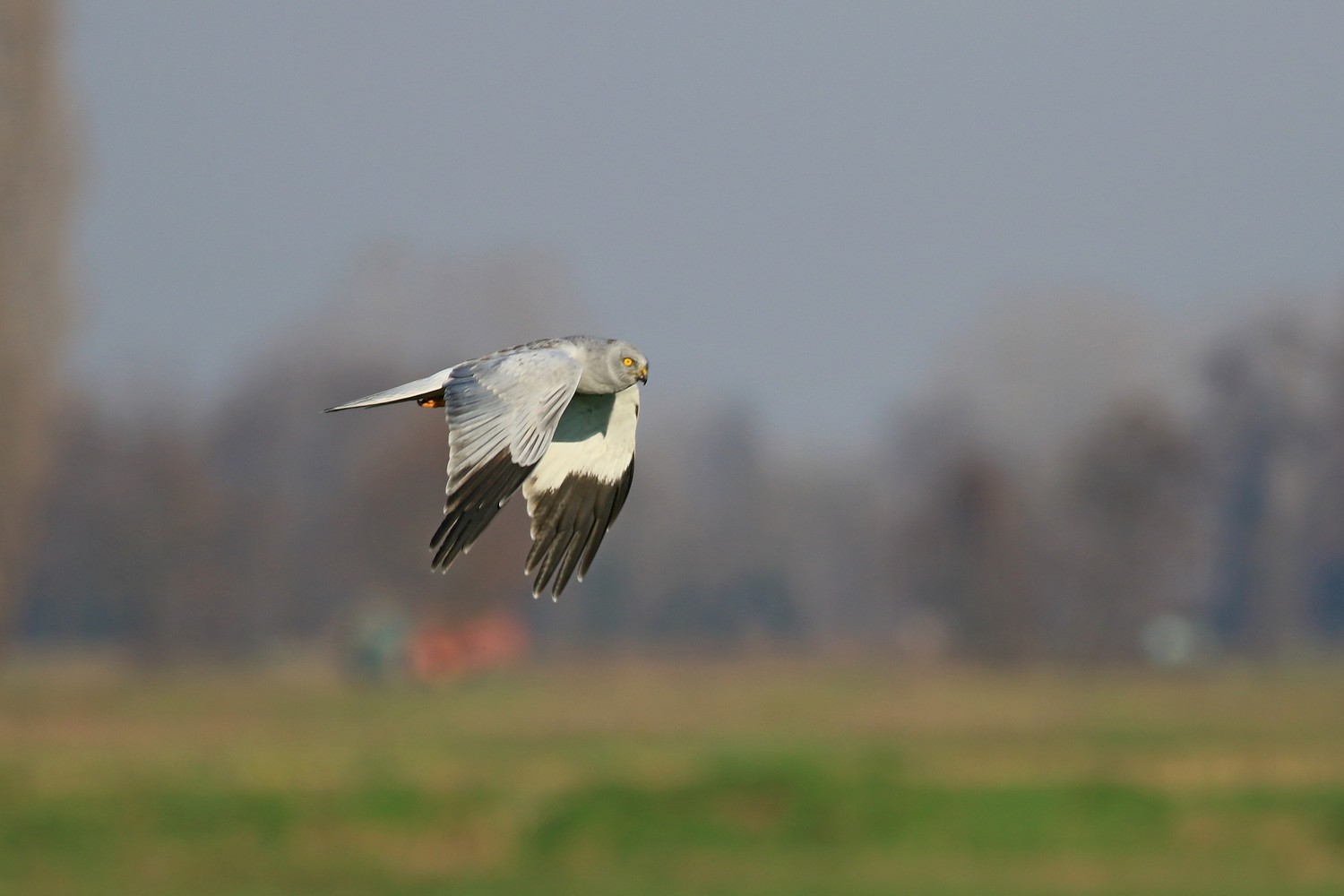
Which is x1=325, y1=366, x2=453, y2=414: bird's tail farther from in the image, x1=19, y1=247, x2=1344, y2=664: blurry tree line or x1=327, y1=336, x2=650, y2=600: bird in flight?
x1=19, y1=247, x2=1344, y2=664: blurry tree line

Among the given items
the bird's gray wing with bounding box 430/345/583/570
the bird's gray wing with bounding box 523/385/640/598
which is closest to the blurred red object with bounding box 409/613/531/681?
the bird's gray wing with bounding box 523/385/640/598

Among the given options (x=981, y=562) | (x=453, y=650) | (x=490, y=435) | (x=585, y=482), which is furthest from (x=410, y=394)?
(x=981, y=562)

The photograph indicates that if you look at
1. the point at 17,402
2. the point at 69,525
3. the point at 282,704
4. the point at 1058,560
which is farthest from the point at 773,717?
the point at 69,525

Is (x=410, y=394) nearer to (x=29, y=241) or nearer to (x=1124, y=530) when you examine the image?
(x=29, y=241)

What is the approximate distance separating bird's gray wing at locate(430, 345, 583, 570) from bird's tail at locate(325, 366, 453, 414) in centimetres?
7

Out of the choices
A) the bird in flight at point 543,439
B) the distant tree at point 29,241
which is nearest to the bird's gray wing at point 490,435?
the bird in flight at point 543,439

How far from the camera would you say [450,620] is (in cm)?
4981

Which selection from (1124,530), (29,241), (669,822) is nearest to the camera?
(669,822)

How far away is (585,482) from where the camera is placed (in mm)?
5980

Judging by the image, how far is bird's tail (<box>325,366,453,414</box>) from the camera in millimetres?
4754

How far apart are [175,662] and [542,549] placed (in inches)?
2035

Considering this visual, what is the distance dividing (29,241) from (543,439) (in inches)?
1487

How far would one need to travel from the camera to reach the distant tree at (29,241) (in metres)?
39.8

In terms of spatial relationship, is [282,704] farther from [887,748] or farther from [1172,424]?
[1172,424]
